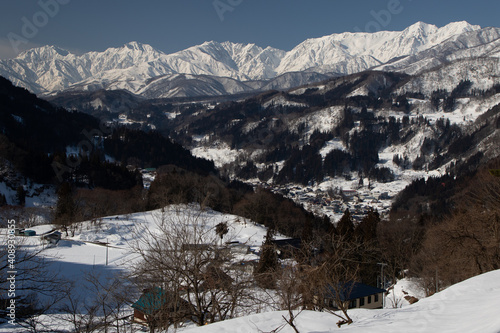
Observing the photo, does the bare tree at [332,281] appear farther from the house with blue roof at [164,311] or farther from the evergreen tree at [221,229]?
the house with blue roof at [164,311]

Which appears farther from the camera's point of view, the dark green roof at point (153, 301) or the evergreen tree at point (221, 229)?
the evergreen tree at point (221, 229)

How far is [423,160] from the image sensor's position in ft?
397

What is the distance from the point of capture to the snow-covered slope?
6.21 m

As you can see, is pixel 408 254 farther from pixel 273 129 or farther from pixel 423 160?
pixel 273 129

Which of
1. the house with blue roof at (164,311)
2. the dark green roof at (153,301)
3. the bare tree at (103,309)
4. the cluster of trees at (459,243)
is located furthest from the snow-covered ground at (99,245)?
the cluster of trees at (459,243)

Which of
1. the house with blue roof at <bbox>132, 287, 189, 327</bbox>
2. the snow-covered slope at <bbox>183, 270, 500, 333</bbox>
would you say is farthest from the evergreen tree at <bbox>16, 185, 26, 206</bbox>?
the snow-covered slope at <bbox>183, 270, 500, 333</bbox>

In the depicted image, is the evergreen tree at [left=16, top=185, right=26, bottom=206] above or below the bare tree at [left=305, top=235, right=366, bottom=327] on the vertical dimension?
above

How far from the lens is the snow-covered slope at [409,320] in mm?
6207

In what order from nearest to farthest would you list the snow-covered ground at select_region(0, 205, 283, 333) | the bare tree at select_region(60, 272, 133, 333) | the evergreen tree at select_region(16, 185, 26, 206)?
the bare tree at select_region(60, 272, 133, 333) → the snow-covered ground at select_region(0, 205, 283, 333) → the evergreen tree at select_region(16, 185, 26, 206)

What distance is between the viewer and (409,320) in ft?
22.9

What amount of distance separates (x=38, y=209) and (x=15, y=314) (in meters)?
38.2

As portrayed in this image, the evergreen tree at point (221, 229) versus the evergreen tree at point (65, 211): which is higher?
the evergreen tree at point (65, 211)

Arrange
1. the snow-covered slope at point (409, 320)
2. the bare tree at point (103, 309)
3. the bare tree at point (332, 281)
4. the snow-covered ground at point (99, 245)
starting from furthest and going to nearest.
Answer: the snow-covered ground at point (99, 245)
the bare tree at point (103, 309)
the bare tree at point (332, 281)
the snow-covered slope at point (409, 320)

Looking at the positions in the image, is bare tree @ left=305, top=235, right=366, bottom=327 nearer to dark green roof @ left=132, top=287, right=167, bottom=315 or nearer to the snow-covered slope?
the snow-covered slope
